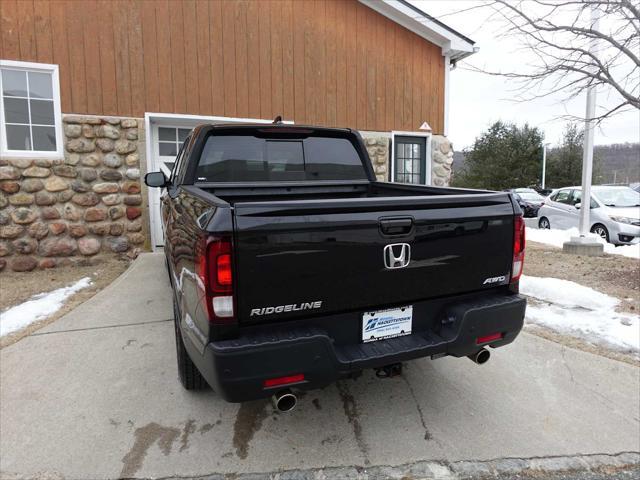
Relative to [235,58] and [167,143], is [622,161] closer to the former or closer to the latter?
[235,58]

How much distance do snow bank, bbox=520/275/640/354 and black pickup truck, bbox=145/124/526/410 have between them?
7.30ft

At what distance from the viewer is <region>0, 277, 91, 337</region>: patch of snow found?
4.60 m

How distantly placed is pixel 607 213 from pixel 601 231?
1.49 ft

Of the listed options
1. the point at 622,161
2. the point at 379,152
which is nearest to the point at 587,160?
the point at 379,152

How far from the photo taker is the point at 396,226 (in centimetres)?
236

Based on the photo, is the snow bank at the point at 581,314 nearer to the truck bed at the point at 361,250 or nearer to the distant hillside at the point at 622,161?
the truck bed at the point at 361,250

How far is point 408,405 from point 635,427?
5.03ft

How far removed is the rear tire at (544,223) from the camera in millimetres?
14102

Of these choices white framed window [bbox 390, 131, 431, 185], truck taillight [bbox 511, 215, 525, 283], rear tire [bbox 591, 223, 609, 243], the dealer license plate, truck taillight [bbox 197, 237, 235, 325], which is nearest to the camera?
truck taillight [bbox 197, 237, 235, 325]

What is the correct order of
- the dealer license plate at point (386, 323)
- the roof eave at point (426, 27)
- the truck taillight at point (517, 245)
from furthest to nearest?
the roof eave at point (426, 27) < the truck taillight at point (517, 245) < the dealer license plate at point (386, 323)

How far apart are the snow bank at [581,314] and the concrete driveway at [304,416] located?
60 centimetres

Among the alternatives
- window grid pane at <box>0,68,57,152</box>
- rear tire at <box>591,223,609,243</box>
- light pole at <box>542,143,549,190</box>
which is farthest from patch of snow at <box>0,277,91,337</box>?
light pole at <box>542,143,549,190</box>

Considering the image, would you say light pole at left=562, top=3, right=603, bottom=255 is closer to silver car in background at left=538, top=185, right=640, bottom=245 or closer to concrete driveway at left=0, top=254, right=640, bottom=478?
silver car in background at left=538, top=185, right=640, bottom=245

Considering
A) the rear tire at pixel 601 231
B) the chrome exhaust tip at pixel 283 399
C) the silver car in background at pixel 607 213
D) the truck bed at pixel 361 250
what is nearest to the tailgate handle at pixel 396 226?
the truck bed at pixel 361 250
